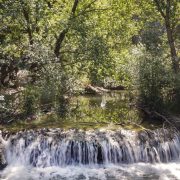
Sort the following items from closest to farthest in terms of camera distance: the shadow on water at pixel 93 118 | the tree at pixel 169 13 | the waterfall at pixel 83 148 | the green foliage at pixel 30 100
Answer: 1. the waterfall at pixel 83 148
2. the shadow on water at pixel 93 118
3. the green foliage at pixel 30 100
4. the tree at pixel 169 13

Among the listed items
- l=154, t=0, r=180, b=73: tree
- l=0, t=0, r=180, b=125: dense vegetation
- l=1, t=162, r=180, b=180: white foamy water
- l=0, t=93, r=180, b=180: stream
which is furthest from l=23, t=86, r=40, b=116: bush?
l=154, t=0, r=180, b=73: tree

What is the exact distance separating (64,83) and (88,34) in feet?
12.1

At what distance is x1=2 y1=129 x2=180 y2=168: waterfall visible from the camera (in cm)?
1503

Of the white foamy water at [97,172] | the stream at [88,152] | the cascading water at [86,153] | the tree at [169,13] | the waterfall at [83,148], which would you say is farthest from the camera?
the tree at [169,13]

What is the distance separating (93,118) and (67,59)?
482 cm

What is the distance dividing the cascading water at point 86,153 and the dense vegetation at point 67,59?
2462mm

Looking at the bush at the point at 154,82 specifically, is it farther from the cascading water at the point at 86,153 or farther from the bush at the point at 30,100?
the bush at the point at 30,100

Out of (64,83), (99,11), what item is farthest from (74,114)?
(99,11)

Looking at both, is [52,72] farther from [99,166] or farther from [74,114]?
[99,166]

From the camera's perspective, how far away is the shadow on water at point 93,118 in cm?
1678

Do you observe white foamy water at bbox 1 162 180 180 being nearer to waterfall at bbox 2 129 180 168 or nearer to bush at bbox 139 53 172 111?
waterfall at bbox 2 129 180 168

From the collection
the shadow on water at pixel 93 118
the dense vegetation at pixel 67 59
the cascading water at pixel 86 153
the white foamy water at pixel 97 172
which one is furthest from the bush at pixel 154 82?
the white foamy water at pixel 97 172

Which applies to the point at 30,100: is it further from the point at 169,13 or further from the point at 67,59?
the point at 169,13

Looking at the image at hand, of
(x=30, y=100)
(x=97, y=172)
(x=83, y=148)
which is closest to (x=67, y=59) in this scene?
(x=30, y=100)
